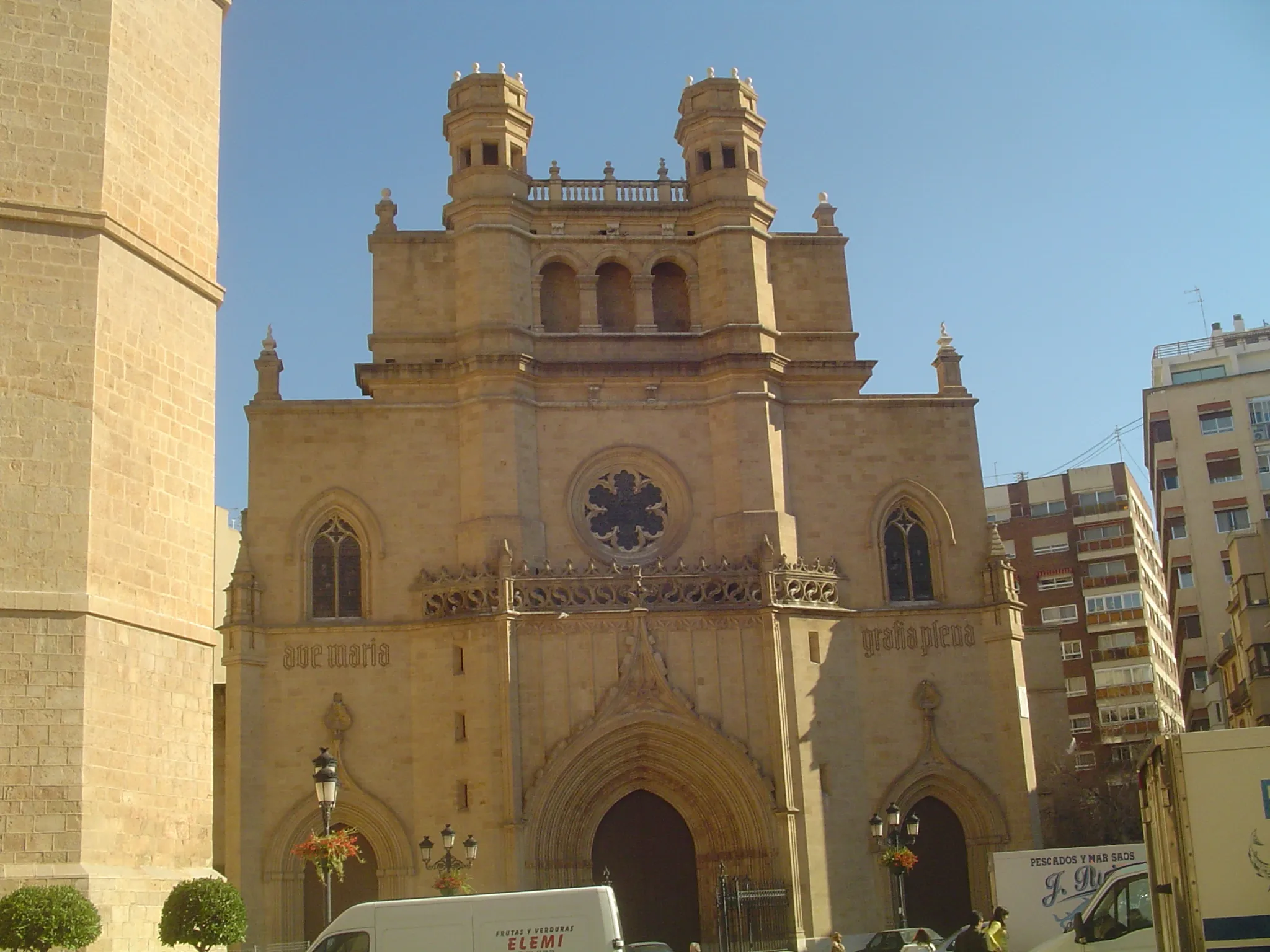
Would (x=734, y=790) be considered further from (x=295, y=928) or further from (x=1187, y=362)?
(x=1187, y=362)

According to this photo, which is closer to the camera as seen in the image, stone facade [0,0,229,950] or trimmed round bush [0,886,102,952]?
trimmed round bush [0,886,102,952]

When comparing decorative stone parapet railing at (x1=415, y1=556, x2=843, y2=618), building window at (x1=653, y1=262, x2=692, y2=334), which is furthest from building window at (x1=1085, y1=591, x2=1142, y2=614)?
decorative stone parapet railing at (x1=415, y1=556, x2=843, y2=618)

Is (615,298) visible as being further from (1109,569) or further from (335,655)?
(1109,569)

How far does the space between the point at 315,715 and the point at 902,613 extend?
1111cm

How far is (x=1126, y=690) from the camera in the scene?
5275cm

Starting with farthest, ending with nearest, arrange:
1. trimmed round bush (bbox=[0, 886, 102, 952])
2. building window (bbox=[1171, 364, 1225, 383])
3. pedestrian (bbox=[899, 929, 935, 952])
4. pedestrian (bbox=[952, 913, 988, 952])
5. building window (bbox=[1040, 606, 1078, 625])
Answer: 1. building window (bbox=[1040, 606, 1078, 625])
2. building window (bbox=[1171, 364, 1225, 383])
3. pedestrian (bbox=[899, 929, 935, 952])
4. pedestrian (bbox=[952, 913, 988, 952])
5. trimmed round bush (bbox=[0, 886, 102, 952])

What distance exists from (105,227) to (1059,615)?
4326 centimetres

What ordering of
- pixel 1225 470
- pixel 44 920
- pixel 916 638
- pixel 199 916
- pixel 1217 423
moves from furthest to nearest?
pixel 1217 423
pixel 1225 470
pixel 916 638
pixel 199 916
pixel 44 920

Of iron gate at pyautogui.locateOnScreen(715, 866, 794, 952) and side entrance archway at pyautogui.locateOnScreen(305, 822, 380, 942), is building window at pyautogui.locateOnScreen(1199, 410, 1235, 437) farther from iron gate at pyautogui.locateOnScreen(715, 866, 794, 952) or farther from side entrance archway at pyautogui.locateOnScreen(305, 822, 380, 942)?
side entrance archway at pyautogui.locateOnScreen(305, 822, 380, 942)

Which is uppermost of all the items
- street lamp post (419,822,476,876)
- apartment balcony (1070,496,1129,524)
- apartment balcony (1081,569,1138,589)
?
apartment balcony (1070,496,1129,524)

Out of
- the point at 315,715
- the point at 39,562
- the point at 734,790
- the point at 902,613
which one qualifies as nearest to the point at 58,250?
the point at 39,562

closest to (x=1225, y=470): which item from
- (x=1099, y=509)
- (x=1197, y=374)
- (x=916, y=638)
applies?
(x=1197, y=374)

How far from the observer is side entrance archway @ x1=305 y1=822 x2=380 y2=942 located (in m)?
27.6

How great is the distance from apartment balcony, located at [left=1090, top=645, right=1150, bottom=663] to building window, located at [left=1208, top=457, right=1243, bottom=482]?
28.0ft
